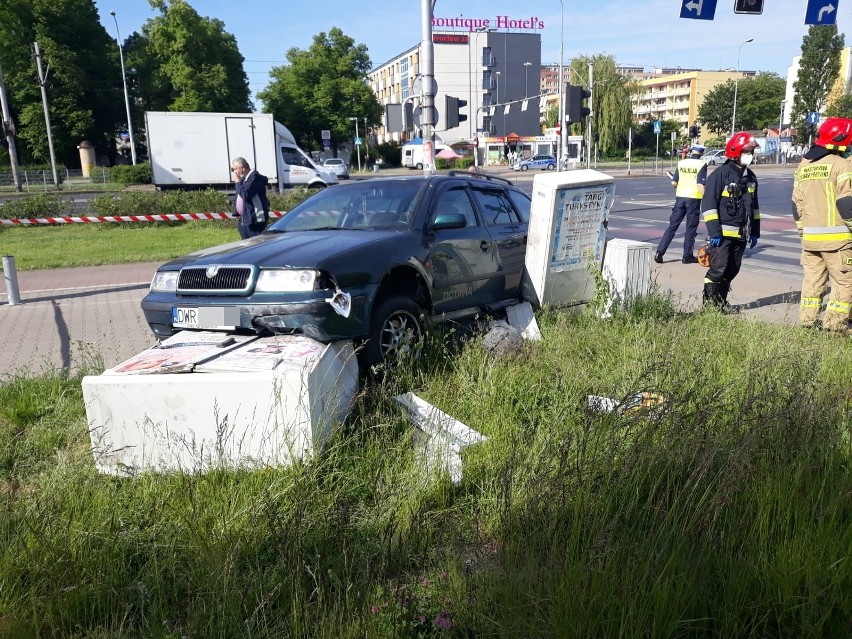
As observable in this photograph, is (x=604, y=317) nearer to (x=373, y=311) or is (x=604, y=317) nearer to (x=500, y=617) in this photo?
(x=373, y=311)

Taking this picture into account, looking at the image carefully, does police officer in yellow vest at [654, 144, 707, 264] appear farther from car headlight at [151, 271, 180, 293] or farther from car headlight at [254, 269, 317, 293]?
car headlight at [151, 271, 180, 293]

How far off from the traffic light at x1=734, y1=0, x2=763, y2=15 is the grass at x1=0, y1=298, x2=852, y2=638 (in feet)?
48.8

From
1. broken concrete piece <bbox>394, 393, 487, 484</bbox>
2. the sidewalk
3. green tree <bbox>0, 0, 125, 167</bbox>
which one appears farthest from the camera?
green tree <bbox>0, 0, 125, 167</bbox>

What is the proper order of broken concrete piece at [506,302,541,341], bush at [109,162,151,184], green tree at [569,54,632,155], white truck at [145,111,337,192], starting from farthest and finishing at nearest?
green tree at [569,54,632,155]
bush at [109,162,151,184]
white truck at [145,111,337,192]
broken concrete piece at [506,302,541,341]

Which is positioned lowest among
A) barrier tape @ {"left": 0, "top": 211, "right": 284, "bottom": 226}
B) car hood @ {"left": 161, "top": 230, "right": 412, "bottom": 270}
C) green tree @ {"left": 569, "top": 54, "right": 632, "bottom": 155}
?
barrier tape @ {"left": 0, "top": 211, "right": 284, "bottom": 226}

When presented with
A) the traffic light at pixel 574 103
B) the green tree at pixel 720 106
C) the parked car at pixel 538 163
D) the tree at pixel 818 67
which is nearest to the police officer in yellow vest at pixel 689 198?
the traffic light at pixel 574 103

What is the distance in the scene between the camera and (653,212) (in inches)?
843

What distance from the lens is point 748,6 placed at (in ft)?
52.4

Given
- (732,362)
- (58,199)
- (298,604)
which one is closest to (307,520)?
(298,604)

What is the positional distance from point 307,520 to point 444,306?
327cm

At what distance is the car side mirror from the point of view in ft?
19.5

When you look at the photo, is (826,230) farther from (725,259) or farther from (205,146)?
(205,146)

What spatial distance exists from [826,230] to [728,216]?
1081 mm

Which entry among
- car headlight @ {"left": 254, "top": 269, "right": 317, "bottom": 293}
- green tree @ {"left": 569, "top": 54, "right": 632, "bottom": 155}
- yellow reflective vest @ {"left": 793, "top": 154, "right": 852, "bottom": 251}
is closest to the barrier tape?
car headlight @ {"left": 254, "top": 269, "right": 317, "bottom": 293}
